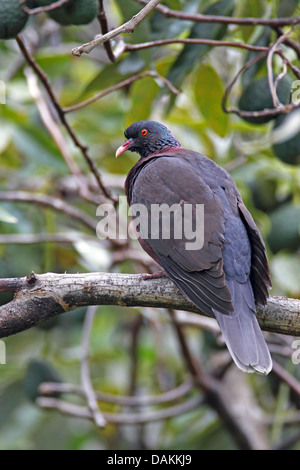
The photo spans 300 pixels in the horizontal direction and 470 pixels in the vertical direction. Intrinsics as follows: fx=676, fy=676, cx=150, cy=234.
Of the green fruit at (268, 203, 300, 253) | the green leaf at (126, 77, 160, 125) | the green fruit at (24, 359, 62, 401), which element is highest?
the green leaf at (126, 77, 160, 125)

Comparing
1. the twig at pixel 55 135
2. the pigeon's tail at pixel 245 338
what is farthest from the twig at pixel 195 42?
the pigeon's tail at pixel 245 338

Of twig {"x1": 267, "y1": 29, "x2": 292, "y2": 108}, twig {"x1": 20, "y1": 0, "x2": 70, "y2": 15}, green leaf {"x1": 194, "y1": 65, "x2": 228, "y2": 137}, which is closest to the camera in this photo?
twig {"x1": 20, "y1": 0, "x2": 70, "y2": 15}

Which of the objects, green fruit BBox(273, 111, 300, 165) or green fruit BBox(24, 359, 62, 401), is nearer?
green fruit BBox(273, 111, 300, 165)

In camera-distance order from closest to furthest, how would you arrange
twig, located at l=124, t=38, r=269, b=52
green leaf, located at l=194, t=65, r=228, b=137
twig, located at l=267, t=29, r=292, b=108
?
1. twig, located at l=267, t=29, r=292, b=108
2. twig, located at l=124, t=38, r=269, b=52
3. green leaf, located at l=194, t=65, r=228, b=137

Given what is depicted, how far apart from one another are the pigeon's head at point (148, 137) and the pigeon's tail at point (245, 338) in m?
1.32

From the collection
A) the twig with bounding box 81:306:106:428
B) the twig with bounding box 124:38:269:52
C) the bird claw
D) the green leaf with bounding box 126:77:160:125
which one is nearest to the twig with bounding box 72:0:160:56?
the twig with bounding box 124:38:269:52

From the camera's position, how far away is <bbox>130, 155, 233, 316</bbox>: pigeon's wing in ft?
8.58

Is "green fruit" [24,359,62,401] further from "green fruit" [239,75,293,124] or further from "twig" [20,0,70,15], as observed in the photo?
"twig" [20,0,70,15]

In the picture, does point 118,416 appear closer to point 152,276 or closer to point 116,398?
point 116,398

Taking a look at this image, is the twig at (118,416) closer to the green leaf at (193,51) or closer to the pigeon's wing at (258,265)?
the pigeon's wing at (258,265)

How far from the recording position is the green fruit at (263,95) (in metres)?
3.26

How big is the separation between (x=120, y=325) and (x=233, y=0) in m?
2.64

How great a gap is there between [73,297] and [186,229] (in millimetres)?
639

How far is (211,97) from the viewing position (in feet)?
12.2
